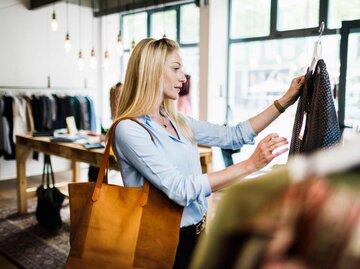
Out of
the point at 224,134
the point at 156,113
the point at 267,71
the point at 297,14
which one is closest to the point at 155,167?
the point at 156,113

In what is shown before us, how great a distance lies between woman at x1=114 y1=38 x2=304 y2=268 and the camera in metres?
1.35

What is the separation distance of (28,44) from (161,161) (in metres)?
5.97

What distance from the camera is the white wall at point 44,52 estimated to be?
641 centimetres

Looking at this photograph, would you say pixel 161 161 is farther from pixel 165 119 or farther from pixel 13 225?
pixel 13 225

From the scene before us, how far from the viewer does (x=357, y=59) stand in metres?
4.44

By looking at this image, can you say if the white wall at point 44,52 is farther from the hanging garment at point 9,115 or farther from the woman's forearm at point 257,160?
the woman's forearm at point 257,160

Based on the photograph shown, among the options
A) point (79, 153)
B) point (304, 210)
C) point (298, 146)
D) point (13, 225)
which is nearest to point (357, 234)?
point (304, 210)

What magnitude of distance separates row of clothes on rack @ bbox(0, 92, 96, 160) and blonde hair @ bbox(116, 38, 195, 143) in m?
4.66

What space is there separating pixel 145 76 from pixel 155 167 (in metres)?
0.35

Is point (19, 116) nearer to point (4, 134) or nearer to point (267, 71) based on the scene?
point (4, 134)

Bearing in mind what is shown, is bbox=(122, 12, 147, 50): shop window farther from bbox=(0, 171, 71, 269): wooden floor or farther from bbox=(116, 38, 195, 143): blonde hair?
bbox=(116, 38, 195, 143): blonde hair

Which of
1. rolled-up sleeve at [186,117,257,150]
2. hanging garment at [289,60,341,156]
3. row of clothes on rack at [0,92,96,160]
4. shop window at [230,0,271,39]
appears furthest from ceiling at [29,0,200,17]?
hanging garment at [289,60,341,156]

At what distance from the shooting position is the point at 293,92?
154cm

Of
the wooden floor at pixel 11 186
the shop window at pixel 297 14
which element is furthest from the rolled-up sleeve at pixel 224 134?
the wooden floor at pixel 11 186
